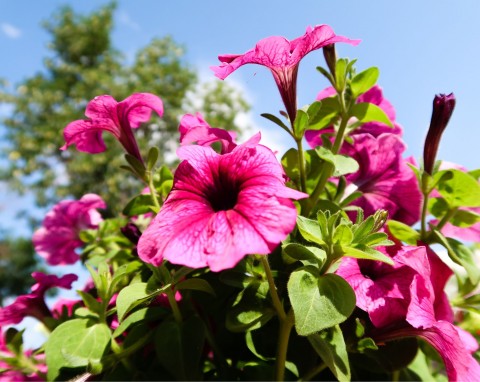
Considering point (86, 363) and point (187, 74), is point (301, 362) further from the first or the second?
point (187, 74)

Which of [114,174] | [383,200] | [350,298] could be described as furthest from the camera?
[114,174]

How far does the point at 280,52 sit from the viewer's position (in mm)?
434

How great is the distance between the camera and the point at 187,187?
0.40 m

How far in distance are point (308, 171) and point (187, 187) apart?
0.19m

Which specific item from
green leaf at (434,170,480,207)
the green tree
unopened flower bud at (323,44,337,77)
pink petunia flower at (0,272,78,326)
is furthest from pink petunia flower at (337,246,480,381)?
the green tree

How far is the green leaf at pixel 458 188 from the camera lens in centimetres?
51

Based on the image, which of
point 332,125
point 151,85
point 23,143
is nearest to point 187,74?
point 151,85

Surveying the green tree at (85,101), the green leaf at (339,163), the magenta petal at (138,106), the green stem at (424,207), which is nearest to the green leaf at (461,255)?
the green stem at (424,207)

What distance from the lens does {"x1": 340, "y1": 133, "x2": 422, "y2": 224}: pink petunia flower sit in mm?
583

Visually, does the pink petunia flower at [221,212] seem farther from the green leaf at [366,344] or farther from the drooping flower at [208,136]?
the green leaf at [366,344]

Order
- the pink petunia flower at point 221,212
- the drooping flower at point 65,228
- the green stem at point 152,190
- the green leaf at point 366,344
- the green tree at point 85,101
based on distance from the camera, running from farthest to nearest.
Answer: the green tree at point 85,101
the drooping flower at point 65,228
the green stem at point 152,190
the green leaf at point 366,344
the pink petunia flower at point 221,212

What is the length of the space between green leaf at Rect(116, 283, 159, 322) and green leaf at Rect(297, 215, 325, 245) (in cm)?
13

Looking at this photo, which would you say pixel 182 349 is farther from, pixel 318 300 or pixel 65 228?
pixel 65 228

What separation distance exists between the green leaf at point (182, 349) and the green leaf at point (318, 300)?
134mm
